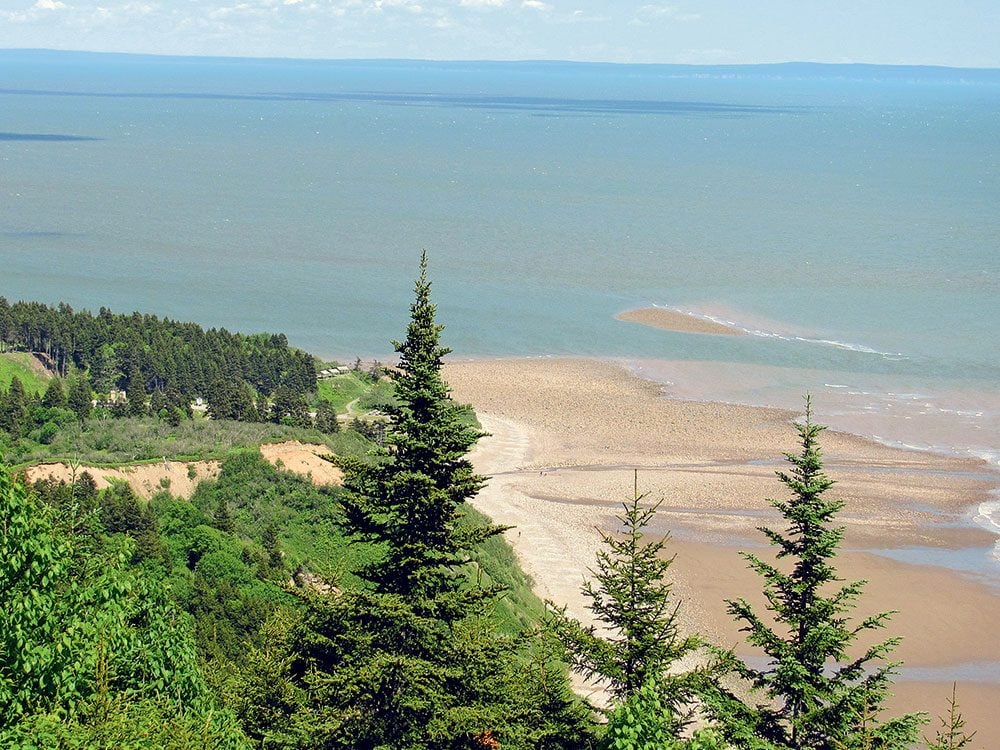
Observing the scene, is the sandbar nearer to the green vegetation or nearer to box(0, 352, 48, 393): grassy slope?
the green vegetation

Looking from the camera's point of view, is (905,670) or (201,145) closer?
(905,670)

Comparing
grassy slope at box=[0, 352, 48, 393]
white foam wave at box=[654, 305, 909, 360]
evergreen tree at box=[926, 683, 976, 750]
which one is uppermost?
white foam wave at box=[654, 305, 909, 360]

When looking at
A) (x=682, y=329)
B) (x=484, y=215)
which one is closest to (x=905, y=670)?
(x=682, y=329)

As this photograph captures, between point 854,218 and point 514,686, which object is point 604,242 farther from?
point 514,686

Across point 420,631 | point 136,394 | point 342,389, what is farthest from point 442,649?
point 342,389

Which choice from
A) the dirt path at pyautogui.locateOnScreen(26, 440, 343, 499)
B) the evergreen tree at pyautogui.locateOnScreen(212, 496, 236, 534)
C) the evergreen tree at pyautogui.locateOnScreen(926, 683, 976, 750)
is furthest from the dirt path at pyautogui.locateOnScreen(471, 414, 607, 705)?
the evergreen tree at pyautogui.locateOnScreen(926, 683, 976, 750)

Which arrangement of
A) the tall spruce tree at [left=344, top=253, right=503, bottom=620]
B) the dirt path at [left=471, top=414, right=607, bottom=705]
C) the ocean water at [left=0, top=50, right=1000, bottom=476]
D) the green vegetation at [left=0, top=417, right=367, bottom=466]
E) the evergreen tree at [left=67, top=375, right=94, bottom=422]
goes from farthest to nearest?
the ocean water at [left=0, top=50, right=1000, bottom=476] < the evergreen tree at [left=67, top=375, right=94, bottom=422] < the dirt path at [left=471, top=414, right=607, bottom=705] < the green vegetation at [left=0, top=417, right=367, bottom=466] < the tall spruce tree at [left=344, top=253, right=503, bottom=620]
